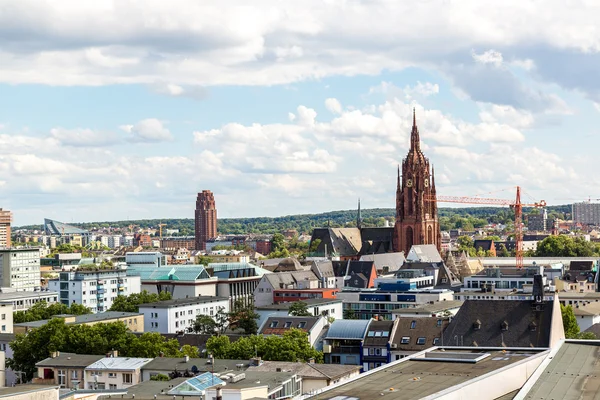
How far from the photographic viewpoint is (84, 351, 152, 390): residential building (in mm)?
93750

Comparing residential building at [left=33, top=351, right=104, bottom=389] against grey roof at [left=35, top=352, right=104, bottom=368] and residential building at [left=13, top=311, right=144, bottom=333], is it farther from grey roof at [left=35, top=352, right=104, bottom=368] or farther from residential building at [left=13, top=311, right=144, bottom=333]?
residential building at [left=13, top=311, right=144, bottom=333]

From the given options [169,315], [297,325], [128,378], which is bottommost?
[128,378]

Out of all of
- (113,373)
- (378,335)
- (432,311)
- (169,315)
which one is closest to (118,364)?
(113,373)

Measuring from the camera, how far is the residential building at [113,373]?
9375 centimetres

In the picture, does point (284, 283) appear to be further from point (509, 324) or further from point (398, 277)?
point (509, 324)

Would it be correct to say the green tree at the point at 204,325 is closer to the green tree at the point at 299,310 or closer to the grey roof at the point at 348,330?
the green tree at the point at 299,310

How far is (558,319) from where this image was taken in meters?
97.8

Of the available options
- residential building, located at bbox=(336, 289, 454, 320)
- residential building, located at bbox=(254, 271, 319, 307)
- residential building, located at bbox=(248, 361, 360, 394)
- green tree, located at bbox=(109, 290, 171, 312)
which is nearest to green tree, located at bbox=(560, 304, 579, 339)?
residential building, located at bbox=(336, 289, 454, 320)

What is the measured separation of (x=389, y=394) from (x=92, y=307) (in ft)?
464

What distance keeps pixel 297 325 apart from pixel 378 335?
1231 cm

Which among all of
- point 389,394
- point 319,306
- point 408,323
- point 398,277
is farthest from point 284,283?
point 389,394

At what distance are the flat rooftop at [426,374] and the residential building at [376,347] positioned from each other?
41.0 meters

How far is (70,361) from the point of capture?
332 ft

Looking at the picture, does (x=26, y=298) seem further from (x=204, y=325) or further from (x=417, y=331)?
(x=417, y=331)
